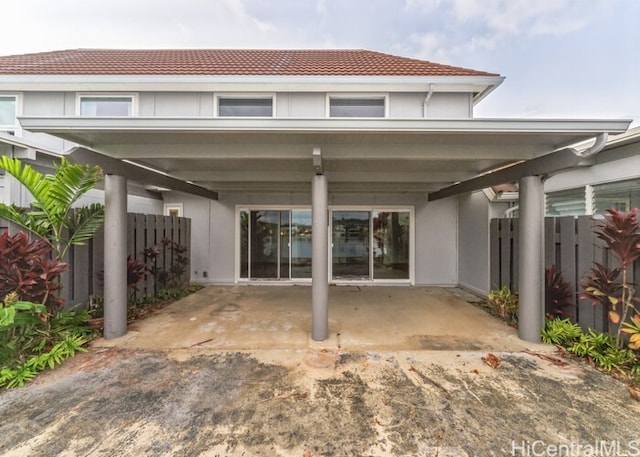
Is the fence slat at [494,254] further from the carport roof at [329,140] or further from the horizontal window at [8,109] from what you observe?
the horizontal window at [8,109]

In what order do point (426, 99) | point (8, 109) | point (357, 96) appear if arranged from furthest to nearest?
point (357, 96) → point (426, 99) → point (8, 109)

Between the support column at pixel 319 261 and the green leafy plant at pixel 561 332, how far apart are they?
317 centimetres

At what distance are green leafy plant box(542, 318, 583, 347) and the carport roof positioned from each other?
7.94ft

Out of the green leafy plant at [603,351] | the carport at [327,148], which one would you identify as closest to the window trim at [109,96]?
the carport at [327,148]

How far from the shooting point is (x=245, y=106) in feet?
22.5

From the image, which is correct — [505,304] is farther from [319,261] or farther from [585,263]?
[319,261]

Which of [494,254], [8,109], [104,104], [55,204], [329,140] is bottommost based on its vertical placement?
[494,254]

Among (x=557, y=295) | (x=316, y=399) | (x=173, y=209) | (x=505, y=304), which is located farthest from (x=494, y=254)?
(x=173, y=209)

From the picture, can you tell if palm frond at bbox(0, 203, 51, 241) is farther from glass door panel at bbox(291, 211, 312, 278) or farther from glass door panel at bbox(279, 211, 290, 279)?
glass door panel at bbox(291, 211, 312, 278)

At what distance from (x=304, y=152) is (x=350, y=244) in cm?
456

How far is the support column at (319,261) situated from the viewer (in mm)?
3828

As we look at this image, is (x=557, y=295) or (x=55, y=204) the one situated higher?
(x=55, y=204)

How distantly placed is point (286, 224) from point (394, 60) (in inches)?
229

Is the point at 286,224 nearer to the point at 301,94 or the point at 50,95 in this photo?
the point at 301,94
